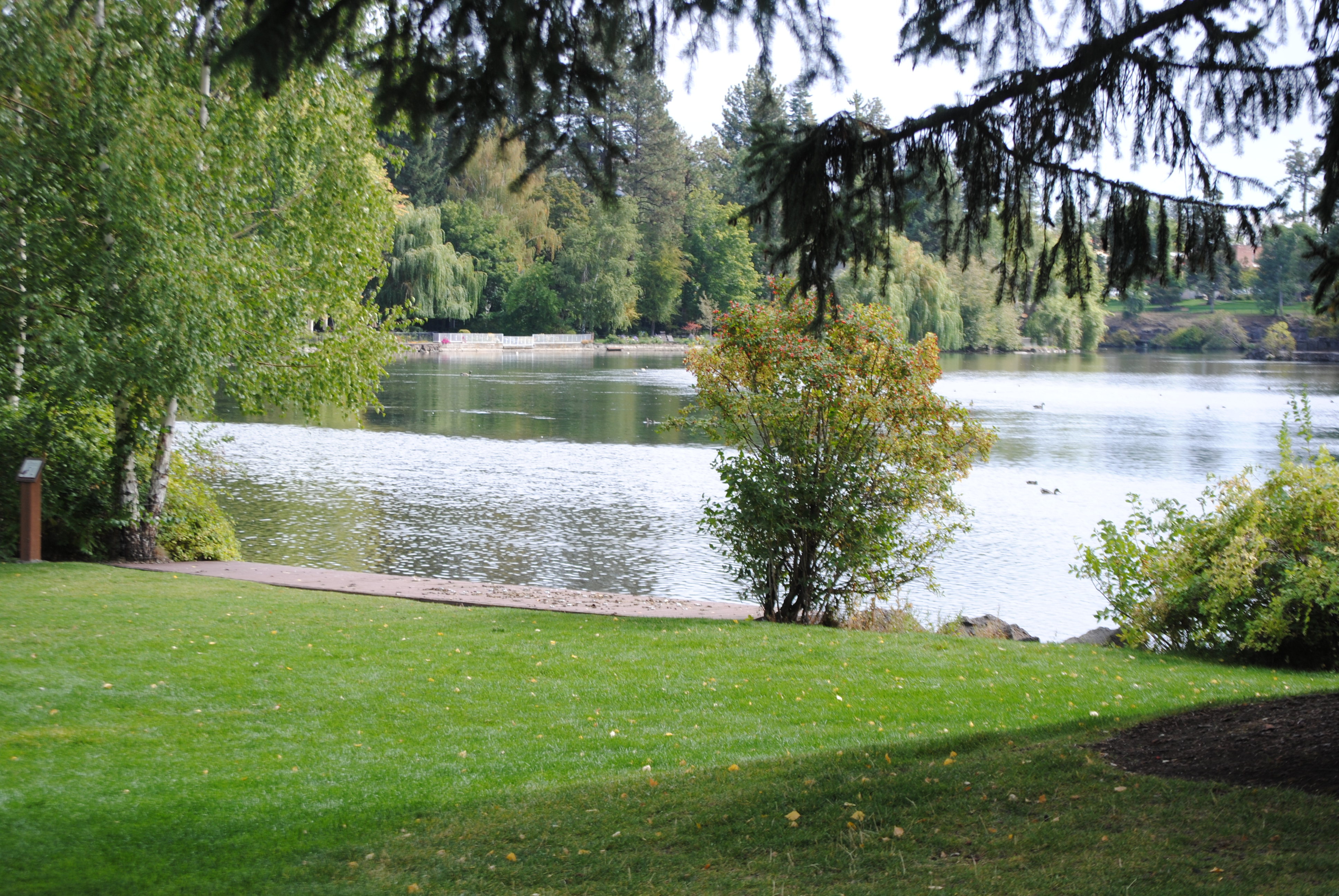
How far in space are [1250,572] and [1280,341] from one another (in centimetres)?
9121

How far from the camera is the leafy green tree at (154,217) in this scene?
453 inches

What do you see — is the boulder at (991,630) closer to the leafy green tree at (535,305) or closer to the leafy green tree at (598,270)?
the leafy green tree at (598,270)

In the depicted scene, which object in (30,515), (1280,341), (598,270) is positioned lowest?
(30,515)

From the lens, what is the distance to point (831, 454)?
1187cm

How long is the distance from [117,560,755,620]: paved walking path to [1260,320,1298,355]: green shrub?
90027 mm

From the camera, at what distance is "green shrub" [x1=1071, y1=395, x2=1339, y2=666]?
968cm

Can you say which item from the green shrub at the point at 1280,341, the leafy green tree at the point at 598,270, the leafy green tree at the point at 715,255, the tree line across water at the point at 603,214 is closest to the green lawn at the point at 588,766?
the tree line across water at the point at 603,214

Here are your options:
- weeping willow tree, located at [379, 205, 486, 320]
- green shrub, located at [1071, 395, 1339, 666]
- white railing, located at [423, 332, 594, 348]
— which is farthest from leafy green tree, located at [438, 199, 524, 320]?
green shrub, located at [1071, 395, 1339, 666]

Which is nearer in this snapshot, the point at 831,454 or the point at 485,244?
the point at 831,454

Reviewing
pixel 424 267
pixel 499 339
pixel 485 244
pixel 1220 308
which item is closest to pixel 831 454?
pixel 424 267

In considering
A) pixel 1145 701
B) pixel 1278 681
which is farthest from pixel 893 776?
pixel 1278 681

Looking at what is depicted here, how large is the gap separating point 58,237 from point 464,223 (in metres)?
66.3

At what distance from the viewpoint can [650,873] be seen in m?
4.14

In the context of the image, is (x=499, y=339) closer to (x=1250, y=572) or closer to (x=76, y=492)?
(x=76, y=492)
